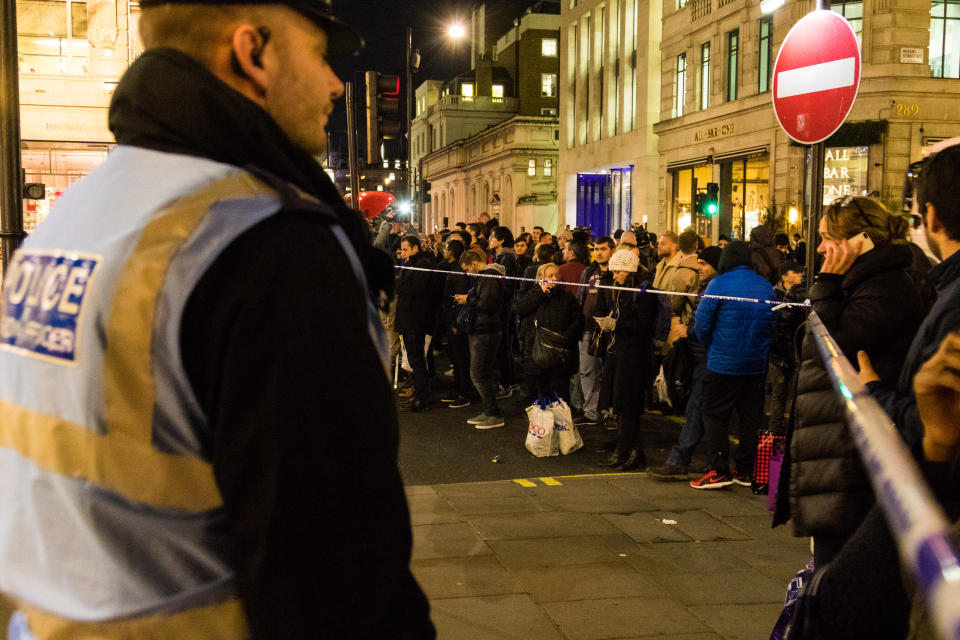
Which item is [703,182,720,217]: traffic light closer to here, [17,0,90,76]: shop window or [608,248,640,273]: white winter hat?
[17,0,90,76]: shop window

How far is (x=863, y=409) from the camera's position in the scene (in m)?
2.04

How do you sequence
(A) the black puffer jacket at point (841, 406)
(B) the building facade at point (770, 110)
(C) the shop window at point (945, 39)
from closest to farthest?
1. (A) the black puffer jacket at point (841, 406)
2. (B) the building facade at point (770, 110)
3. (C) the shop window at point (945, 39)

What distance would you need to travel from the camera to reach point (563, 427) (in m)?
8.46

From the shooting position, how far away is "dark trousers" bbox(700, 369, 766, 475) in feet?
23.6

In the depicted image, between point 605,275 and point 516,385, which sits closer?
point 605,275

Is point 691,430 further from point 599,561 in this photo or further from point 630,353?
point 599,561

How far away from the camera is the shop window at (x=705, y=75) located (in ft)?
101

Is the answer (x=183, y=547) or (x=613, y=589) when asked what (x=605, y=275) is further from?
(x=183, y=547)

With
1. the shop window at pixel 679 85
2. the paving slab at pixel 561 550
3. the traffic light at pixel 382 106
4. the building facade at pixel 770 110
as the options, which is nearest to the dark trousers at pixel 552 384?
the traffic light at pixel 382 106

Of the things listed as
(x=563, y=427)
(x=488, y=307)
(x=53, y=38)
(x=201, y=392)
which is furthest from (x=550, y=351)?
(x=53, y=38)

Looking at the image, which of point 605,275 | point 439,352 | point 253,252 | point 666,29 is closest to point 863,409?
point 253,252

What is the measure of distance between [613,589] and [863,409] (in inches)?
116

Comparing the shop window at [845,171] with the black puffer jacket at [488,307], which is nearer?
the black puffer jacket at [488,307]

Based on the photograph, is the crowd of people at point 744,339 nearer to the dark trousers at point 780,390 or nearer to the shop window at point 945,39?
the dark trousers at point 780,390
